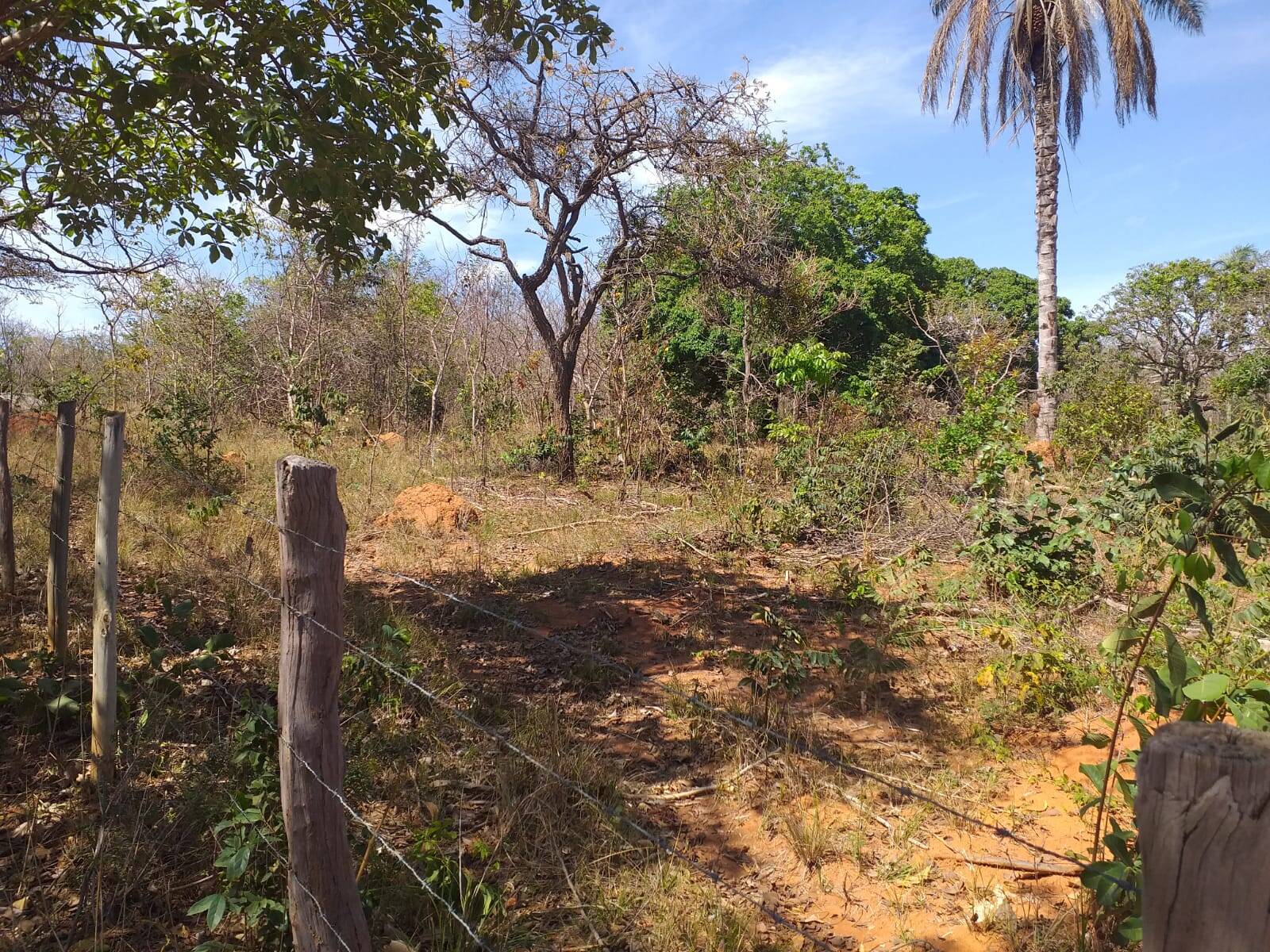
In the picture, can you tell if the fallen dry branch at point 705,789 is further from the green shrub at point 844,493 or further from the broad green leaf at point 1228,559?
the green shrub at point 844,493

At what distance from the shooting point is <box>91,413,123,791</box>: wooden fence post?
2844mm

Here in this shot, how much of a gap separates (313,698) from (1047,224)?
14722 millimetres

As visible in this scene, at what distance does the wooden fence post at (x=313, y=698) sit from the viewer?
1.81m

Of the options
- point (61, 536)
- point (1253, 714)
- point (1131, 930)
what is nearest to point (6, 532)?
point (61, 536)

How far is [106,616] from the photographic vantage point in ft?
9.37

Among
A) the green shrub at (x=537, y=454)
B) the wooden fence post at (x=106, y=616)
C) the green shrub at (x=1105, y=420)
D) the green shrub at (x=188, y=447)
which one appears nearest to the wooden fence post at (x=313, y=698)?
the wooden fence post at (x=106, y=616)

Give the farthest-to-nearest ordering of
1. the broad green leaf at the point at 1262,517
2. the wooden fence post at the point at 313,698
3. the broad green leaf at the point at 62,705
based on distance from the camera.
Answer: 1. the broad green leaf at the point at 62,705
2. the wooden fence post at the point at 313,698
3. the broad green leaf at the point at 1262,517

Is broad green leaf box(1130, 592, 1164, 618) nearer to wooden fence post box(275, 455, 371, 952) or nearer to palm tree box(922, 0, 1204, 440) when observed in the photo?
wooden fence post box(275, 455, 371, 952)

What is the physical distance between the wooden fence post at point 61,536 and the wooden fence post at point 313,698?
7.88 ft

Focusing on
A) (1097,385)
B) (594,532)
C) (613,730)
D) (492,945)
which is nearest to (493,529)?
(594,532)

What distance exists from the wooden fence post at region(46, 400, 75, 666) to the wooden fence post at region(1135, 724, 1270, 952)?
13.4 feet

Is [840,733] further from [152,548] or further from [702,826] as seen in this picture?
[152,548]

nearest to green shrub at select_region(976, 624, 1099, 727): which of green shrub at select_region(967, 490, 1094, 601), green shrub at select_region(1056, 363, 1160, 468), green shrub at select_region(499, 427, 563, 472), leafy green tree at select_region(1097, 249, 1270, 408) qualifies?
green shrub at select_region(967, 490, 1094, 601)

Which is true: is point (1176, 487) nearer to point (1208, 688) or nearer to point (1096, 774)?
point (1208, 688)
